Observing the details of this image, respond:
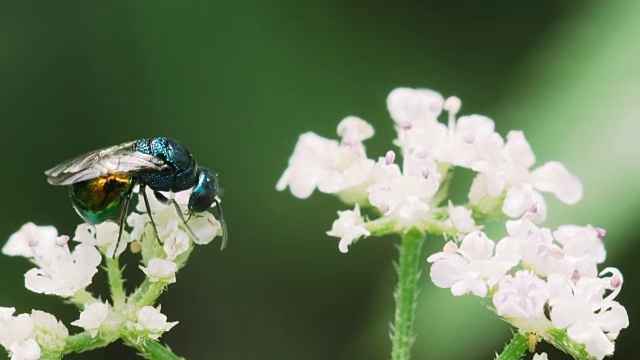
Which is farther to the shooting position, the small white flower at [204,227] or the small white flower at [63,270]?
the small white flower at [204,227]

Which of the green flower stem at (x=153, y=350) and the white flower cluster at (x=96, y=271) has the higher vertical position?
the white flower cluster at (x=96, y=271)

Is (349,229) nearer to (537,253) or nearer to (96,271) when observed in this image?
(537,253)

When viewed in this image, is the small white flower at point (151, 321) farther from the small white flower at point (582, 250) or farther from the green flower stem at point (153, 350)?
the small white flower at point (582, 250)

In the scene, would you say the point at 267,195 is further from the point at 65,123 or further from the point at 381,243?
the point at 65,123

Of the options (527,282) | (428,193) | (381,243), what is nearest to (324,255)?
(381,243)

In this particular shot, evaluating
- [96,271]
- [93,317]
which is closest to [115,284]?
[96,271]

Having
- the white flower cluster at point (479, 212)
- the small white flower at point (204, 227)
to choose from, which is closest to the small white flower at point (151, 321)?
the small white flower at point (204, 227)

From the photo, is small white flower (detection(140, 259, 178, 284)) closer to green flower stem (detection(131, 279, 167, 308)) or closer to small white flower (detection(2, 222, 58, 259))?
green flower stem (detection(131, 279, 167, 308))
